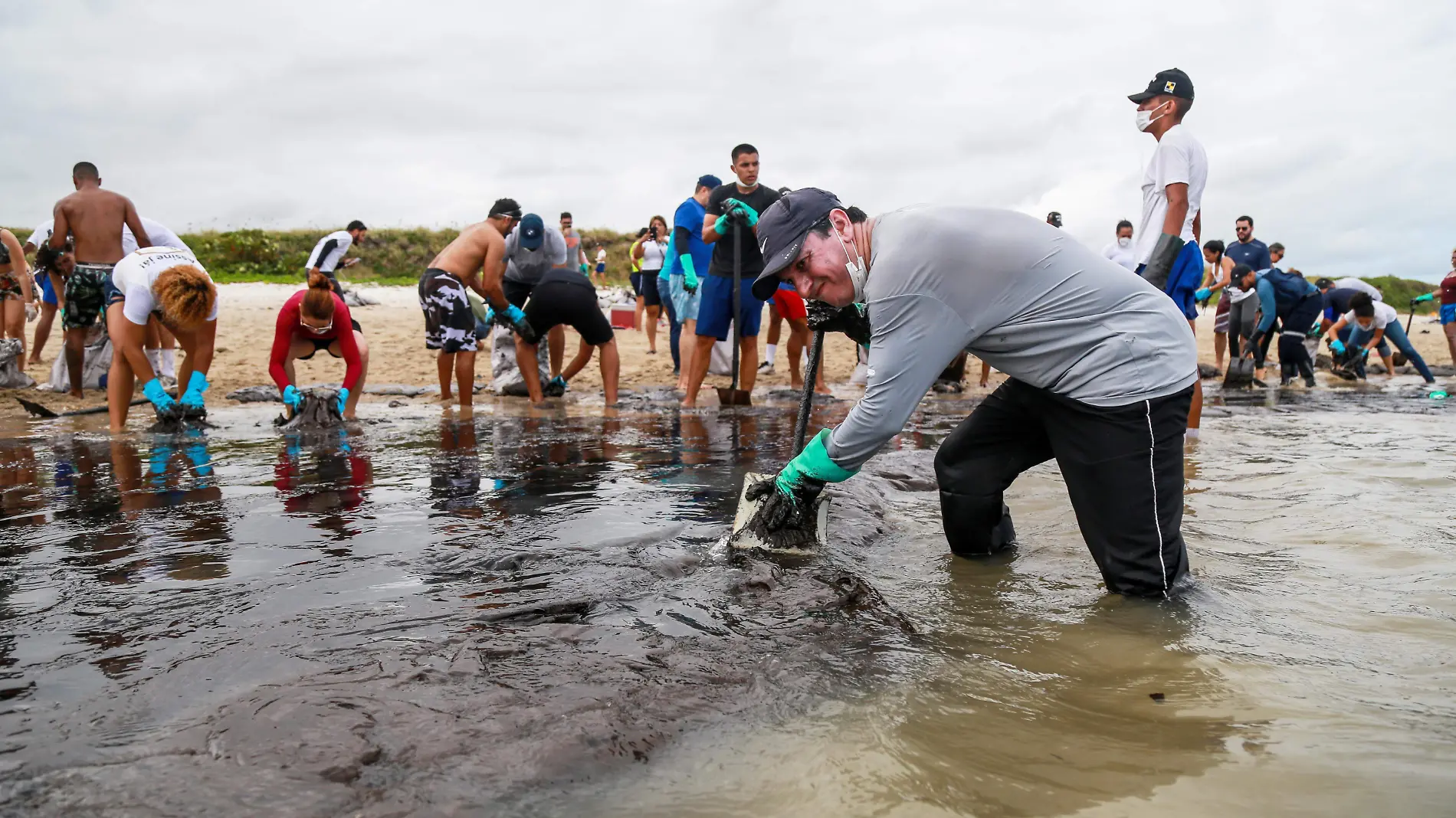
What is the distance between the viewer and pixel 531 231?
834 cm

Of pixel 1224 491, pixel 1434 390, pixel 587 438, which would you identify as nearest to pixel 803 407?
pixel 1224 491

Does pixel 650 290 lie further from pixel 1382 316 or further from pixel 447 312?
pixel 1382 316

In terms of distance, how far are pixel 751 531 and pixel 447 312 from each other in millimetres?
5246

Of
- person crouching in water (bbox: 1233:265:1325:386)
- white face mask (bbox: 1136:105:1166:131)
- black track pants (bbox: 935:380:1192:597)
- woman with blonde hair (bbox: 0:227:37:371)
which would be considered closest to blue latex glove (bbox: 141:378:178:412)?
woman with blonde hair (bbox: 0:227:37:371)

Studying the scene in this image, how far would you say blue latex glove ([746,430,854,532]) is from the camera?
9.28 ft

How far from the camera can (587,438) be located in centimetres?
623

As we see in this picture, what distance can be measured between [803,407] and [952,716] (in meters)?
1.68

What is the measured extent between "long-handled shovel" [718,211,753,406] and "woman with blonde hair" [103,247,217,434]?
3.69m

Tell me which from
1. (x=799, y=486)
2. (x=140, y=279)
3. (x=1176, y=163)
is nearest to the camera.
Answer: (x=799, y=486)

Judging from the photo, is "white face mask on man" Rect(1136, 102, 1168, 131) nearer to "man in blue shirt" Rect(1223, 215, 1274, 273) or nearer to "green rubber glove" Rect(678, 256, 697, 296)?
"green rubber glove" Rect(678, 256, 697, 296)

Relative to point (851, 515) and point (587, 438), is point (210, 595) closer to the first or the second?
point (851, 515)

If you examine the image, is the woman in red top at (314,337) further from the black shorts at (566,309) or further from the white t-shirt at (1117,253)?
the white t-shirt at (1117,253)

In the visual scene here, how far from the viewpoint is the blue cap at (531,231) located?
834cm

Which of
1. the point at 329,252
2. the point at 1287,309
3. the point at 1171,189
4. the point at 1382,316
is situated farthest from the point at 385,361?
the point at 1382,316
